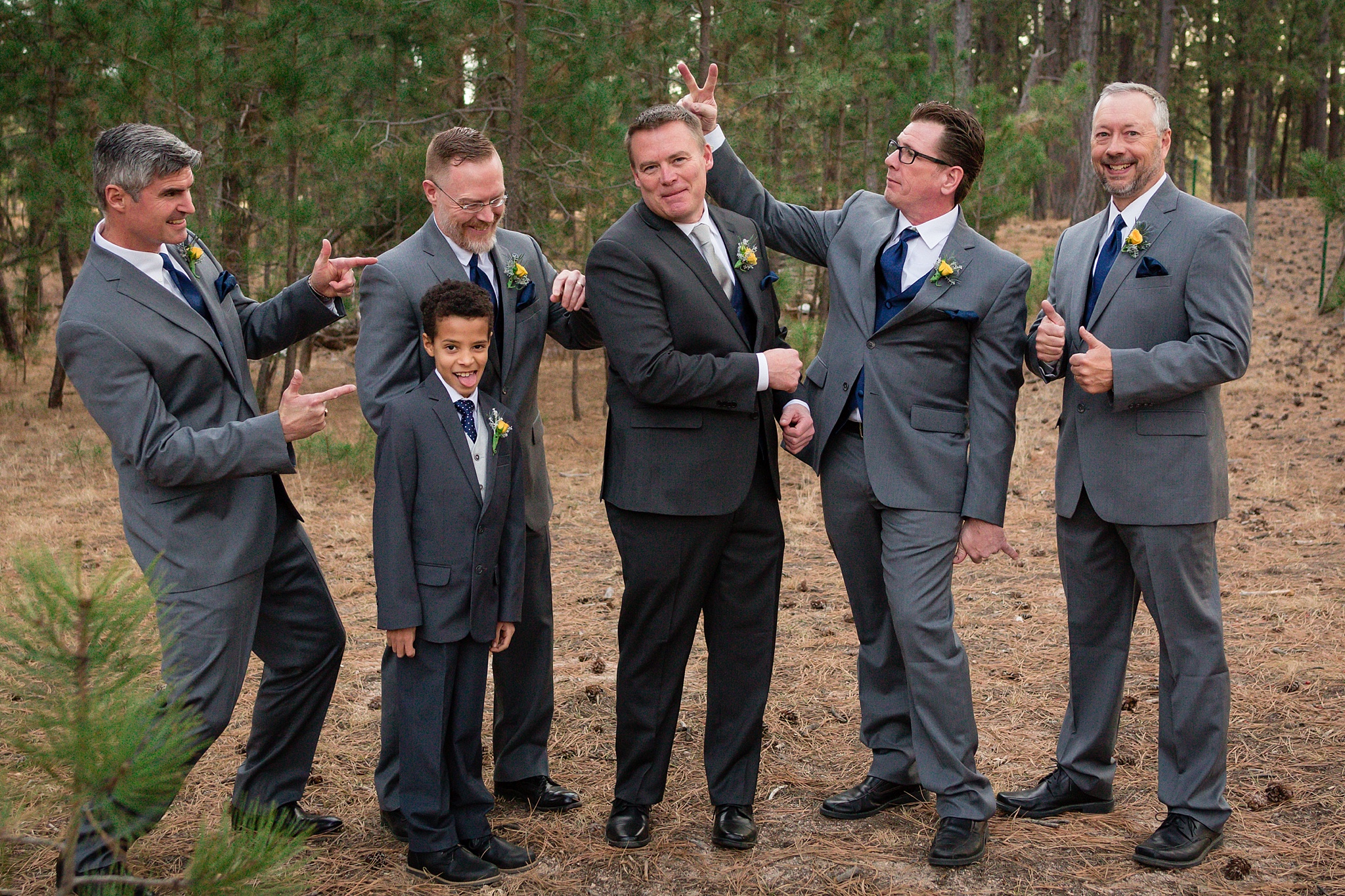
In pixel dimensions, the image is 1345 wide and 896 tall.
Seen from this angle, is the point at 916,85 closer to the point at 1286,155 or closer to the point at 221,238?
the point at 221,238

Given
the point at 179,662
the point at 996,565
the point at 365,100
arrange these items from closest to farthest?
the point at 179,662, the point at 996,565, the point at 365,100

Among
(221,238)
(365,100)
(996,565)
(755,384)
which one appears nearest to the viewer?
(755,384)

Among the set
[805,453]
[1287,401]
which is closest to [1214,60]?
[1287,401]

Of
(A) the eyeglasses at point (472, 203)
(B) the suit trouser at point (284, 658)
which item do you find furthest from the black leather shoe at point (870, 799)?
(A) the eyeglasses at point (472, 203)

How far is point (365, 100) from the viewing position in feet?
41.2

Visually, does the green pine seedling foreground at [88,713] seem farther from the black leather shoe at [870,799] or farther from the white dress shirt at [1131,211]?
the white dress shirt at [1131,211]

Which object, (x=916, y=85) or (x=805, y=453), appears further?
(x=916, y=85)

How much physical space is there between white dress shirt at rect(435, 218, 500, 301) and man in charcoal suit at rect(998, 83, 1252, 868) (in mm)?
1717

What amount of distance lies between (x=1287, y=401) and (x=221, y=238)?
9846 mm

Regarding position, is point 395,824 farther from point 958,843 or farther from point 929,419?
point 929,419

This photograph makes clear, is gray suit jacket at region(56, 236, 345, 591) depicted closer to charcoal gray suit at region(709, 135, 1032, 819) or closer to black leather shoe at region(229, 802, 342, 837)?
black leather shoe at region(229, 802, 342, 837)

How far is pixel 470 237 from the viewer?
3600 mm

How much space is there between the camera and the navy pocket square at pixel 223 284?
3559 mm

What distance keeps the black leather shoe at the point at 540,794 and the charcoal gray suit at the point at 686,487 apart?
11.6 inches
